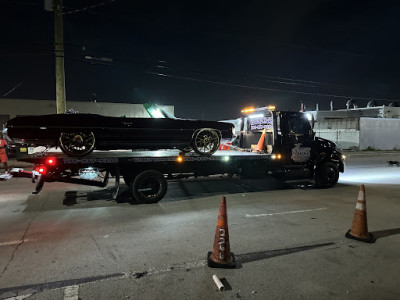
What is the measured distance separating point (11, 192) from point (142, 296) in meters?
7.00

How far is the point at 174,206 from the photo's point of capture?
6758 mm

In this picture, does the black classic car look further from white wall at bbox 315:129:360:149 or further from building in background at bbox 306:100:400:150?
building in background at bbox 306:100:400:150

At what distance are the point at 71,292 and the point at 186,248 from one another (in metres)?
1.68

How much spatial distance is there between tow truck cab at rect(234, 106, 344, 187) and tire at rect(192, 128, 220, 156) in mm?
1796

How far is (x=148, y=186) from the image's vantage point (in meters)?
6.95

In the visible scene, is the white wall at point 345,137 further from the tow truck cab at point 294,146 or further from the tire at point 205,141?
the tire at point 205,141

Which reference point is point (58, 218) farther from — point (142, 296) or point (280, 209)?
point (280, 209)

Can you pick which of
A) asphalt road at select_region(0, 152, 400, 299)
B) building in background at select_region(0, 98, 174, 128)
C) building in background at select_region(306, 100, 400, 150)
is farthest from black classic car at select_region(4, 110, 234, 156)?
building in background at select_region(306, 100, 400, 150)

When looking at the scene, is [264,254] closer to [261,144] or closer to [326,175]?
[261,144]

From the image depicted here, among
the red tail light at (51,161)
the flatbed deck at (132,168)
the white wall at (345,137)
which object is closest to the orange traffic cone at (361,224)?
the flatbed deck at (132,168)

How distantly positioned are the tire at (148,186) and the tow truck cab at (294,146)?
138 inches

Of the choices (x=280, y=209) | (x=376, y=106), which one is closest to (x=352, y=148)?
(x=376, y=106)

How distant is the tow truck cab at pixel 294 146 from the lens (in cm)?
868

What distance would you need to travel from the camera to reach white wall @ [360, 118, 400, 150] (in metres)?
29.8
